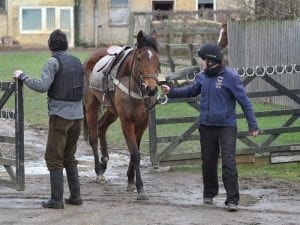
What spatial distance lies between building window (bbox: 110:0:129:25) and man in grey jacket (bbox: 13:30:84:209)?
4021cm

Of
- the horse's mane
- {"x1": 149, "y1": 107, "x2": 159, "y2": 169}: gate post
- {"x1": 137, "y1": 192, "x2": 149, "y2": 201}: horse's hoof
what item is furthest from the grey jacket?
{"x1": 149, "y1": 107, "x2": 159, "y2": 169}: gate post

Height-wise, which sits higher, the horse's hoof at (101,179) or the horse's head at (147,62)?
the horse's head at (147,62)

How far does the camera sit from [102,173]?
11.8m

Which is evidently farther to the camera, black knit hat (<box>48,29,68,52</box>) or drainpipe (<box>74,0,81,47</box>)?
drainpipe (<box>74,0,81,47</box>)

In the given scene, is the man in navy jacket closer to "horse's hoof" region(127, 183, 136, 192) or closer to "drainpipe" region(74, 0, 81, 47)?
"horse's hoof" region(127, 183, 136, 192)

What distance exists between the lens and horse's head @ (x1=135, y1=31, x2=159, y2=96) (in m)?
9.75

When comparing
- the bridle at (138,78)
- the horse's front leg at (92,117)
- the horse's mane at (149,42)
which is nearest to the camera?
the horse's mane at (149,42)

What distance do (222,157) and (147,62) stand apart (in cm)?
158

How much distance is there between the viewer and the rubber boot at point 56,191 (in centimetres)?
929

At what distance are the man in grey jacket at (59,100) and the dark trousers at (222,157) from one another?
1610 mm

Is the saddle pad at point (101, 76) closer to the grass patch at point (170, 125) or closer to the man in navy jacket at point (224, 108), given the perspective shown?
the grass patch at point (170, 125)

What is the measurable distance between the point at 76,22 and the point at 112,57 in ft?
122

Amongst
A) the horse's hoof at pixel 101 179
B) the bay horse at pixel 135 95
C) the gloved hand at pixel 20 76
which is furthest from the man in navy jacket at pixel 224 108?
the horse's hoof at pixel 101 179

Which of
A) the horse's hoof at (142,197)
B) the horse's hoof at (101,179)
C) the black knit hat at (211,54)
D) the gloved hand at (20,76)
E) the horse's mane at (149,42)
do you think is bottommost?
the horse's hoof at (101,179)
